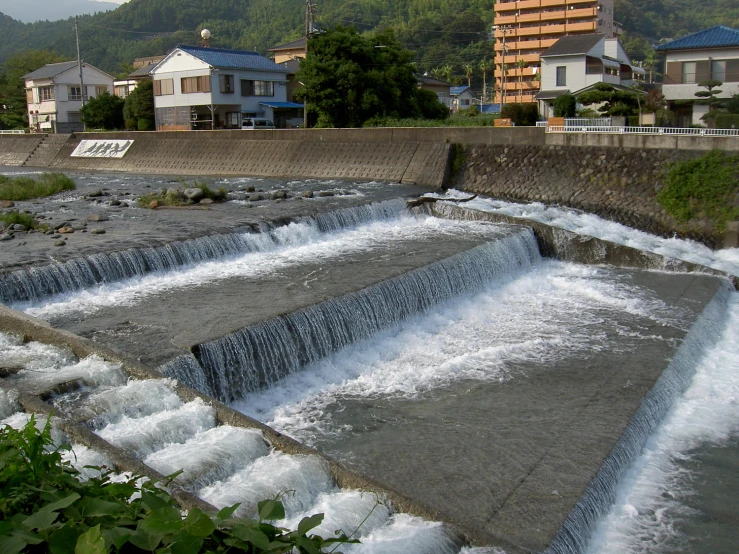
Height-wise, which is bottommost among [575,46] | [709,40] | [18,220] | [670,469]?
[670,469]

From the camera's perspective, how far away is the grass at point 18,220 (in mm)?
13422

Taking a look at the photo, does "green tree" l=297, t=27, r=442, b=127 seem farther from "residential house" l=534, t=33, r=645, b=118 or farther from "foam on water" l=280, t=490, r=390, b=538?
"foam on water" l=280, t=490, r=390, b=538

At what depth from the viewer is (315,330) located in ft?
28.7

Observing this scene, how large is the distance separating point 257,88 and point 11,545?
34.8m

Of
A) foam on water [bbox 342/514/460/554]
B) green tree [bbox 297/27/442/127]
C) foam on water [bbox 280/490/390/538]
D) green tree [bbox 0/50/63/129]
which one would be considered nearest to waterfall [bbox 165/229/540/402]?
foam on water [bbox 280/490/390/538]

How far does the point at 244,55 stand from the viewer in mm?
35281

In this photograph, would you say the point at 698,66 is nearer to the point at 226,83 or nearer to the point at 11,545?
the point at 226,83

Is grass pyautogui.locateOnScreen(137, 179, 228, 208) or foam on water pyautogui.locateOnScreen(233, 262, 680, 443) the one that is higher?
grass pyautogui.locateOnScreen(137, 179, 228, 208)

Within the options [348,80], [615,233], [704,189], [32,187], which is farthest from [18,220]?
[348,80]

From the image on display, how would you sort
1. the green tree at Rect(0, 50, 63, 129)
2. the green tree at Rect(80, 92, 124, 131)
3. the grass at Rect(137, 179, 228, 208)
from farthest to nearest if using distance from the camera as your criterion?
1. the green tree at Rect(0, 50, 63, 129)
2. the green tree at Rect(80, 92, 124, 131)
3. the grass at Rect(137, 179, 228, 208)

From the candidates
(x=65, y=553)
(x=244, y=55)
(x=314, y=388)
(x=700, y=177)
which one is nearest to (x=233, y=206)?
(x=314, y=388)

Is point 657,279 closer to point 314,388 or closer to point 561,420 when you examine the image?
point 561,420

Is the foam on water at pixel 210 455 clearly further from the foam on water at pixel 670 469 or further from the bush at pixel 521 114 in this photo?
the bush at pixel 521 114

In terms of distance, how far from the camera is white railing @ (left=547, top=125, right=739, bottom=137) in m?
16.9
